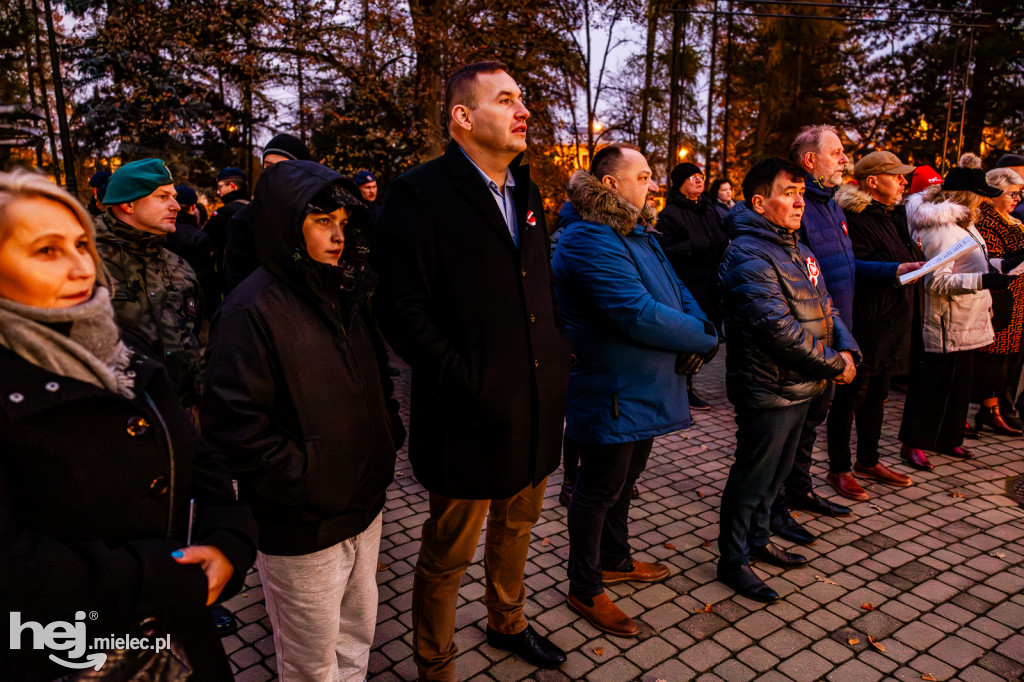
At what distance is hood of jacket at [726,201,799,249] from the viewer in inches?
146

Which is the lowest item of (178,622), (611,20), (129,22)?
(178,622)

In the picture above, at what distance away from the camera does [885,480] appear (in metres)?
5.33

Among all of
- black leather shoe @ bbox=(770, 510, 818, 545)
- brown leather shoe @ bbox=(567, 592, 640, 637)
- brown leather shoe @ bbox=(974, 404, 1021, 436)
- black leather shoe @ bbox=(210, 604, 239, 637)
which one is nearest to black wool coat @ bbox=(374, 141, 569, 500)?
brown leather shoe @ bbox=(567, 592, 640, 637)

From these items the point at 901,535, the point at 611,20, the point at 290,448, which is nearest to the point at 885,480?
the point at 901,535

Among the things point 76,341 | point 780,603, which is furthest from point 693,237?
point 76,341

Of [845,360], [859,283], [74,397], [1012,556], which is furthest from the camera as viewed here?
[859,283]

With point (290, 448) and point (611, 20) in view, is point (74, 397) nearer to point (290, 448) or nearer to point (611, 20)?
point (290, 448)

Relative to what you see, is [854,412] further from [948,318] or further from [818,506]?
[948,318]

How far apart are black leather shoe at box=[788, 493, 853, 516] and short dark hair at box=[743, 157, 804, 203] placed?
217 cm

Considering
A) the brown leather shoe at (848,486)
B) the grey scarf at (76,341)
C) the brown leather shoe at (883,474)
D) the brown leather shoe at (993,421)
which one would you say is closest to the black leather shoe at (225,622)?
the grey scarf at (76,341)

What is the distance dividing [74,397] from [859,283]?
497cm

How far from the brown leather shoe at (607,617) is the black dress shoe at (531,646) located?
28cm

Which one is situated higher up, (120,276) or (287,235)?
(287,235)

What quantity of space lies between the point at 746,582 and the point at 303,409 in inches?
105
